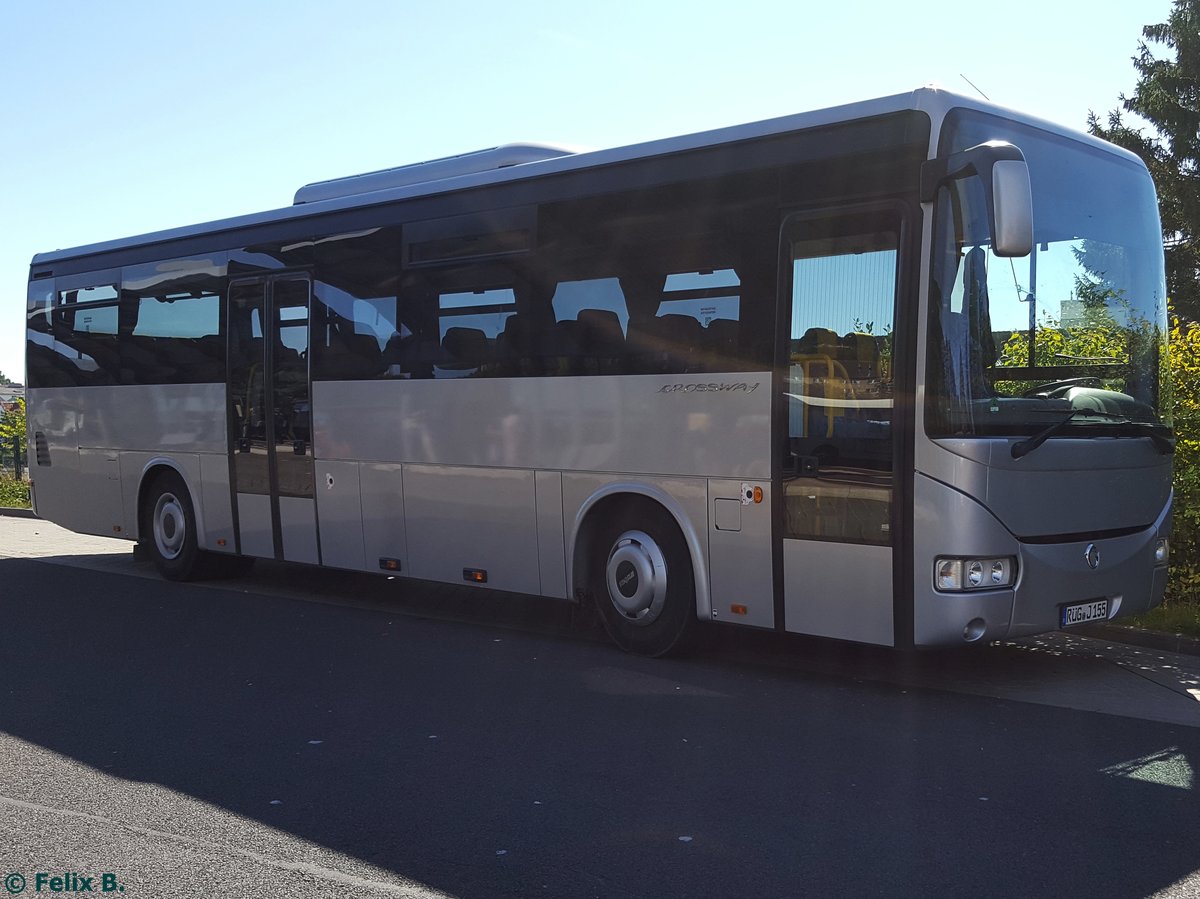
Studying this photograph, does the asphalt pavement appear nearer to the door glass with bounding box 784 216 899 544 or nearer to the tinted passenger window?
the door glass with bounding box 784 216 899 544

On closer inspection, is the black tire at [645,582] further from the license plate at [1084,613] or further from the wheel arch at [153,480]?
the wheel arch at [153,480]

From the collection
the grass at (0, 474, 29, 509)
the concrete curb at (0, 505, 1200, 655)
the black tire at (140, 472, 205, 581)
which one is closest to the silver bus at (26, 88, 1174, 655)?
the concrete curb at (0, 505, 1200, 655)

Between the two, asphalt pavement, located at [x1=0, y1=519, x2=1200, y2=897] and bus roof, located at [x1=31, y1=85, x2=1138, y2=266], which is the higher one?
bus roof, located at [x1=31, y1=85, x2=1138, y2=266]

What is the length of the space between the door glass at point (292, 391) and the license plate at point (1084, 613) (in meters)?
6.56

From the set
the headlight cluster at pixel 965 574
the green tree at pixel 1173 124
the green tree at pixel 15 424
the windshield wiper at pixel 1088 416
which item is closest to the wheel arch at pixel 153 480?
the headlight cluster at pixel 965 574

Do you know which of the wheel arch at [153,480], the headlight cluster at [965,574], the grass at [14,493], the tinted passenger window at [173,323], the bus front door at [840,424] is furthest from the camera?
the grass at [14,493]

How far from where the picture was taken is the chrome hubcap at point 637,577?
28.6ft

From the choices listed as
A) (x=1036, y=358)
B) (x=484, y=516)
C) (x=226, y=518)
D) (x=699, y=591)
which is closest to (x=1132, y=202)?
(x=1036, y=358)

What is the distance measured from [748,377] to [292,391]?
5097 mm

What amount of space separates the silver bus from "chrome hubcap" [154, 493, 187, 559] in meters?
1.70

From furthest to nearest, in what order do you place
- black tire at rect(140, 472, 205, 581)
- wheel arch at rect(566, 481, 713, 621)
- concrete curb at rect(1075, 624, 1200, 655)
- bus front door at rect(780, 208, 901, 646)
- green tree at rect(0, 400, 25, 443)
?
green tree at rect(0, 400, 25, 443)
black tire at rect(140, 472, 205, 581)
concrete curb at rect(1075, 624, 1200, 655)
wheel arch at rect(566, 481, 713, 621)
bus front door at rect(780, 208, 901, 646)

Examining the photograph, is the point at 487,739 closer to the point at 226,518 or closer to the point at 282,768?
the point at 282,768

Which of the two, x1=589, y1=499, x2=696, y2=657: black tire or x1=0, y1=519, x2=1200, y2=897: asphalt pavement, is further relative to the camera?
x1=589, y1=499, x2=696, y2=657: black tire

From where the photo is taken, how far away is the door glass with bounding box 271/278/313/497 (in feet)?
37.7
